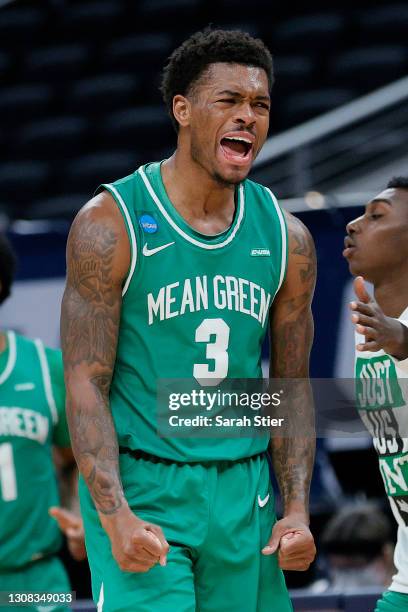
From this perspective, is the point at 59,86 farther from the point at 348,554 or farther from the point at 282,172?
the point at 348,554

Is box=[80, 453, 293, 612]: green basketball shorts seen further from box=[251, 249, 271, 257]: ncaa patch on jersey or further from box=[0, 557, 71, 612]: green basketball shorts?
box=[0, 557, 71, 612]: green basketball shorts

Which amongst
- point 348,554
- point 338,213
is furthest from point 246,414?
point 338,213

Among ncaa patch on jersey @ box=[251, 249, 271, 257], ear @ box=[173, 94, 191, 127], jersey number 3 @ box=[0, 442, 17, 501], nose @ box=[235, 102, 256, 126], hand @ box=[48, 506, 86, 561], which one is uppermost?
ear @ box=[173, 94, 191, 127]

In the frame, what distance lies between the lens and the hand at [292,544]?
3254mm

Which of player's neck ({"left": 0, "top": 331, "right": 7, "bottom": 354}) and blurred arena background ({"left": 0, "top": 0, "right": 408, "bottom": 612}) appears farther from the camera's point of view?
blurred arena background ({"left": 0, "top": 0, "right": 408, "bottom": 612})

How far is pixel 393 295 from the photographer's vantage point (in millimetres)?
3961

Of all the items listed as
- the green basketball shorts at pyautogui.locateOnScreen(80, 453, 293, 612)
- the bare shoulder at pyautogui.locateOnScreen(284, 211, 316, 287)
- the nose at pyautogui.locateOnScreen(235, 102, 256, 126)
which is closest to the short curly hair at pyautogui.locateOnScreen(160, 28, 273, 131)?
the nose at pyautogui.locateOnScreen(235, 102, 256, 126)

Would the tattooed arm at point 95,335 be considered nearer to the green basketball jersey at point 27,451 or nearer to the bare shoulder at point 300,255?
the bare shoulder at point 300,255

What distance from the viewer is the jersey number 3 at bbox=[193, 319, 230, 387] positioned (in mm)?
3311

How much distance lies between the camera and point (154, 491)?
3.22 meters

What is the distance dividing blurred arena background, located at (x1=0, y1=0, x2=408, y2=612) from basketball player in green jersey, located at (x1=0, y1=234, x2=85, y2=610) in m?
1.54

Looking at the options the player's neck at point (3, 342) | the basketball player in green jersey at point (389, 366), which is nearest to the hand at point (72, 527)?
the player's neck at point (3, 342)

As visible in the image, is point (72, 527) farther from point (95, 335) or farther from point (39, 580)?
point (95, 335)

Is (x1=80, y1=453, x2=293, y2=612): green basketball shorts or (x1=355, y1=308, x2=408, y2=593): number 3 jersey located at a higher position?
(x1=355, y1=308, x2=408, y2=593): number 3 jersey
